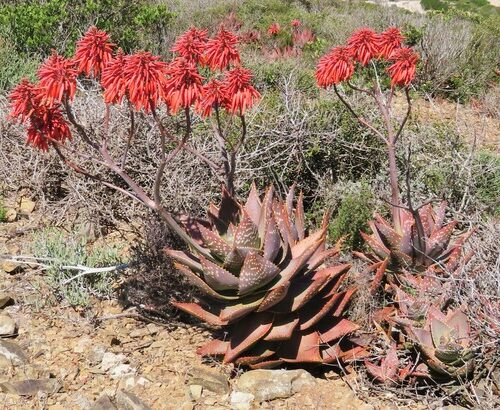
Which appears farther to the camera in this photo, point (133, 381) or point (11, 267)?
point (11, 267)

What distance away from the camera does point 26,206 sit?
514 cm

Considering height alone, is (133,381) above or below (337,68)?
below

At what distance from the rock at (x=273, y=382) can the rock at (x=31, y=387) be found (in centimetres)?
98

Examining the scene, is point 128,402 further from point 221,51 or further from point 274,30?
point 274,30

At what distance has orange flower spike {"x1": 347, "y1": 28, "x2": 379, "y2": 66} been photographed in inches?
145

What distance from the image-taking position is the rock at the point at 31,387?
10.3ft

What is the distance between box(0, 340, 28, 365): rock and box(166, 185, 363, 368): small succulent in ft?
2.99

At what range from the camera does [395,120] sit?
633 cm

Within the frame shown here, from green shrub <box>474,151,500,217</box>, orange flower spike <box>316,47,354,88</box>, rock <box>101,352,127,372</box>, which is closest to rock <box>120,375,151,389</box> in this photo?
rock <box>101,352,127,372</box>

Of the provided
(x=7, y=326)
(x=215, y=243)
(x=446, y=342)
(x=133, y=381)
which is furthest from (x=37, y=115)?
(x=446, y=342)

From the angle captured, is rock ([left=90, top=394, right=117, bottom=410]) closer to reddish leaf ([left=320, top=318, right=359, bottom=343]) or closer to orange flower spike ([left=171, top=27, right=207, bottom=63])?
reddish leaf ([left=320, top=318, right=359, bottom=343])

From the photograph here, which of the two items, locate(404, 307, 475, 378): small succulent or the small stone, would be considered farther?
the small stone

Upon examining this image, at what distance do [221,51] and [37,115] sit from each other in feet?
3.54

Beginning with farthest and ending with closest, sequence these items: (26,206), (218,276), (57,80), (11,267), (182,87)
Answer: (26,206) < (11,267) < (218,276) < (57,80) < (182,87)
